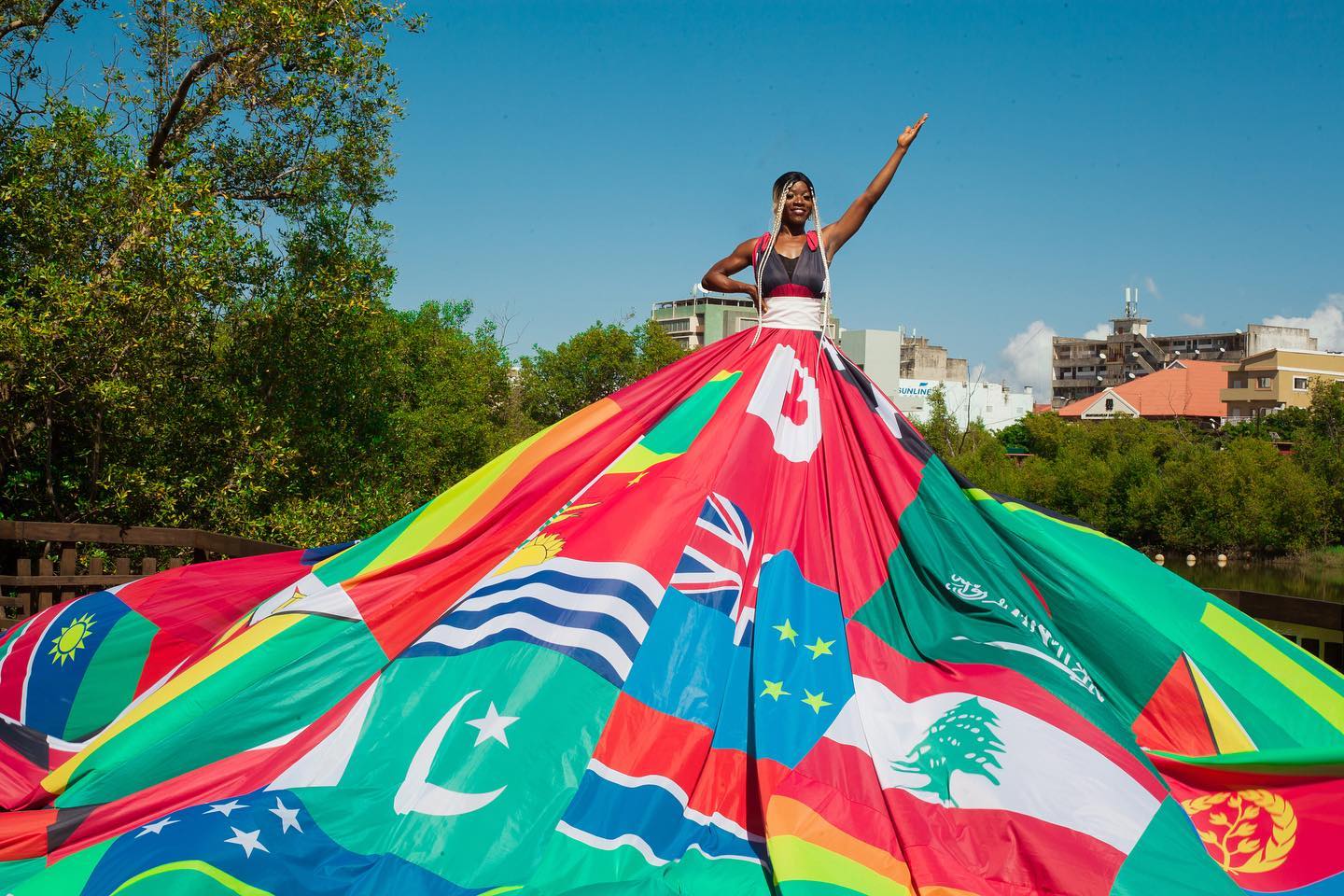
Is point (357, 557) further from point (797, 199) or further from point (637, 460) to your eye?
point (797, 199)

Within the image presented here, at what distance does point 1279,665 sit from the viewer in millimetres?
3555

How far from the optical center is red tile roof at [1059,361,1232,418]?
5981cm

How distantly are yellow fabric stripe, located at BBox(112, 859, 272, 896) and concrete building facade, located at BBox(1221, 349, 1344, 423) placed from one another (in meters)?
62.7

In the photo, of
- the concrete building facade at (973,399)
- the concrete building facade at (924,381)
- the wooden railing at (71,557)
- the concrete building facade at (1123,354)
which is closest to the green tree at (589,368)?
the concrete building facade at (924,381)

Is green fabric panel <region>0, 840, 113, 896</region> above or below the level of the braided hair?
below

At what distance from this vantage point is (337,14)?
854 cm

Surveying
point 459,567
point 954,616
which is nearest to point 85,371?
point 459,567

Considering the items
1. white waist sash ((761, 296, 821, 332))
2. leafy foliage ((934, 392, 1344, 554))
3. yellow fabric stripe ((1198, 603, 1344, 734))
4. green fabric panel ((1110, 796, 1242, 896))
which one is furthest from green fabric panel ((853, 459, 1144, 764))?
leafy foliage ((934, 392, 1344, 554))

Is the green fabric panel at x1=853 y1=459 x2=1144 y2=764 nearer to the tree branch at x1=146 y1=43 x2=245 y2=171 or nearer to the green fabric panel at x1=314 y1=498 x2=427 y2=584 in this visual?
the green fabric panel at x1=314 y1=498 x2=427 y2=584

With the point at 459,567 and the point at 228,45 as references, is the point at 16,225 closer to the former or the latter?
the point at 228,45

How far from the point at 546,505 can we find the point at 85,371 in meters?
5.16

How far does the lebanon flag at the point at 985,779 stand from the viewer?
2.60m

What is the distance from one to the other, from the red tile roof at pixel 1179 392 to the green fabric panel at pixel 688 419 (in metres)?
61.0

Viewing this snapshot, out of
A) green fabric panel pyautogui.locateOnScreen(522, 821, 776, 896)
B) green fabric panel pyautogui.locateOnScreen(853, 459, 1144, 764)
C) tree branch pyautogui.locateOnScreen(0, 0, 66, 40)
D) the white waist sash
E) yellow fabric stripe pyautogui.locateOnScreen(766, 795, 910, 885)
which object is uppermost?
tree branch pyautogui.locateOnScreen(0, 0, 66, 40)
